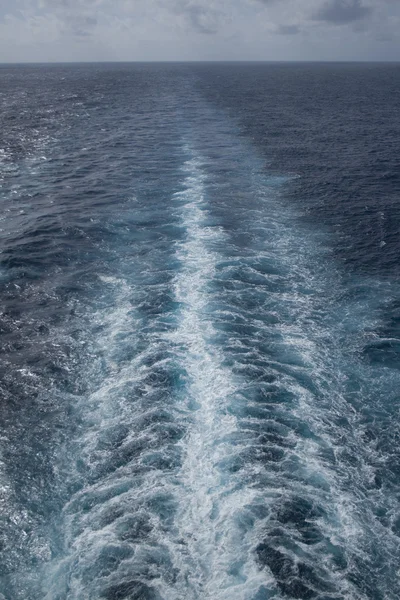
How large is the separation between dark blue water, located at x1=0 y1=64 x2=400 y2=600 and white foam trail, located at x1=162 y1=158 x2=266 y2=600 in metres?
0.08

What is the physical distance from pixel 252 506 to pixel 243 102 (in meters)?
125

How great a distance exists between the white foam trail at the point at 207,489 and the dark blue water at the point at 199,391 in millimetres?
76

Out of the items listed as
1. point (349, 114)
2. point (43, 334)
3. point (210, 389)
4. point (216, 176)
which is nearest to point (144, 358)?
point (210, 389)

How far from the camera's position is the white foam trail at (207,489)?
51.0 feet

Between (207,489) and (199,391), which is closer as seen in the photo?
(207,489)

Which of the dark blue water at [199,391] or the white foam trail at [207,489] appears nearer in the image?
the white foam trail at [207,489]

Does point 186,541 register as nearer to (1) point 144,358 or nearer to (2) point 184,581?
(2) point 184,581

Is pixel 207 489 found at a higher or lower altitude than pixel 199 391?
lower

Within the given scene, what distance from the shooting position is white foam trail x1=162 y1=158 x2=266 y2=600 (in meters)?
15.5

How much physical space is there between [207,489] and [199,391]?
19.9 ft

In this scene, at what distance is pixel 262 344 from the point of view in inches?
1080

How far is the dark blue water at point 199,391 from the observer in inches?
642

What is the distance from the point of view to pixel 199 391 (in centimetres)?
2389

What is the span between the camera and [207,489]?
18.7 meters
